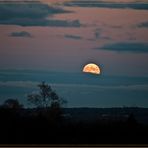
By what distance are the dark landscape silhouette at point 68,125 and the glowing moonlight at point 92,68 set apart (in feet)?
0.95

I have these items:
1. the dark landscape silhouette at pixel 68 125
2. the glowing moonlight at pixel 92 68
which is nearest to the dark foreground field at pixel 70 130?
the dark landscape silhouette at pixel 68 125

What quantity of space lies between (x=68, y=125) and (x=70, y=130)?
40 millimetres

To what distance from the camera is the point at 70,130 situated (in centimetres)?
351

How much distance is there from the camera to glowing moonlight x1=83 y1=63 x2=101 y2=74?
11.7 feet

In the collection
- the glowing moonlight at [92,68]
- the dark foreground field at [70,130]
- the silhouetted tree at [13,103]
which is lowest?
the dark foreground field at [70,130]

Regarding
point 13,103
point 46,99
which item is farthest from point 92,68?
point 13,103

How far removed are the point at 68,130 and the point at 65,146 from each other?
12 cm

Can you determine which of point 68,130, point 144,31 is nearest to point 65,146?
point 68,130

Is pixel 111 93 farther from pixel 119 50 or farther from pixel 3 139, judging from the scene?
pixel 3 139

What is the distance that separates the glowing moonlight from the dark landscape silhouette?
0.29 meters

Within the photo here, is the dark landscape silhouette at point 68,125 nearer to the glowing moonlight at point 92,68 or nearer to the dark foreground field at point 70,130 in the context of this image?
the dark foreground field at point 70,130

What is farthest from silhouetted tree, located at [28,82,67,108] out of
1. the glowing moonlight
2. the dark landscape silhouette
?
the glowing moonlight

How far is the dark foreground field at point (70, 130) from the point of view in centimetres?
349

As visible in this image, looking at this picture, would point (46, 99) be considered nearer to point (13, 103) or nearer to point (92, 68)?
point (13, 103)
